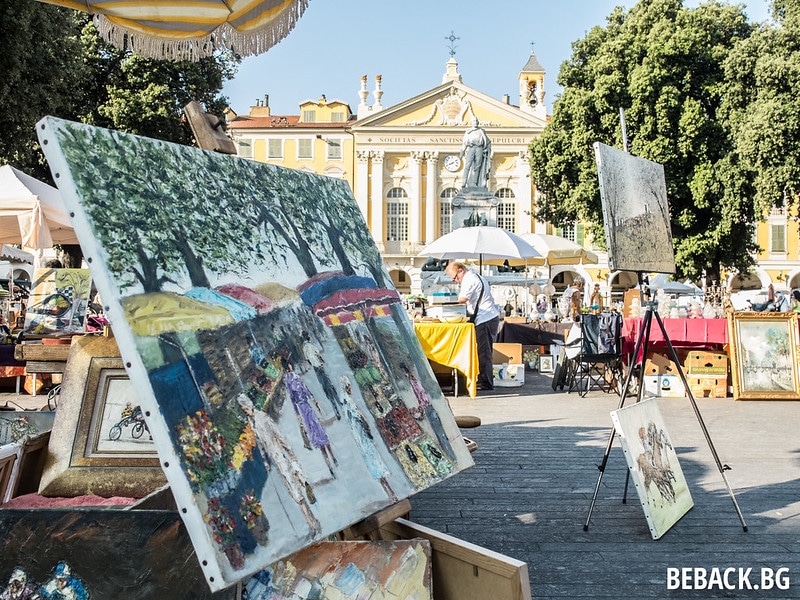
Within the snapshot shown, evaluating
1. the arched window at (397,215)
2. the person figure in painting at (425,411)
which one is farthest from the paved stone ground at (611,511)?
the arched window at (397,215)

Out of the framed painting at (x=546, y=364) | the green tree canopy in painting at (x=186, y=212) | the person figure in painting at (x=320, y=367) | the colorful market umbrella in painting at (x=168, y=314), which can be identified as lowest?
the framed painting at (x=546, y=364)

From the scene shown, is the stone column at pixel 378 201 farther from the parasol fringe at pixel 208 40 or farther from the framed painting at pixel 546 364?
the parasol fringe at pixel 208 40

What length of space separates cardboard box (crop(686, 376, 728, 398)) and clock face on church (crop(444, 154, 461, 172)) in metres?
38.2

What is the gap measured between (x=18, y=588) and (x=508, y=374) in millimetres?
8938

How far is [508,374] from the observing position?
34.8 ft

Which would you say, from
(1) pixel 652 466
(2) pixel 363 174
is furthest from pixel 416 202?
(1) pixel 652 466

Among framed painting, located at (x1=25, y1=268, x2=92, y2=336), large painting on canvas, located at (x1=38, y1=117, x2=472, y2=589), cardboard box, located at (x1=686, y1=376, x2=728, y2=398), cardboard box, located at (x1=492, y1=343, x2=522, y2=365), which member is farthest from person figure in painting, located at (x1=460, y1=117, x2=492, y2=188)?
large painting on canvas, located at (x1=38, y1=117, x2=472, y2=589)

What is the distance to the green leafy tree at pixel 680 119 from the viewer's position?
22047mm

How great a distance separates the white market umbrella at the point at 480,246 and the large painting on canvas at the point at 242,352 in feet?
28.1

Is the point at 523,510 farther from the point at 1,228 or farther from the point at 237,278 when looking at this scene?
the point at 1,228

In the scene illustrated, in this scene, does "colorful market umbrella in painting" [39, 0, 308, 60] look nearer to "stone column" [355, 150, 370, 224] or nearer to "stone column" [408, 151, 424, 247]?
"stone column" [408, 151, 424, 247]

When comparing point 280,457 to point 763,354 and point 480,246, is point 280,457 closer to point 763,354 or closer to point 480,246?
point 763,354

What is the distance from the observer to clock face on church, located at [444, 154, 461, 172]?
153 ft

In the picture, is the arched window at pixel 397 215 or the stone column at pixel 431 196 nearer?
the stone column at pixel 431 196
